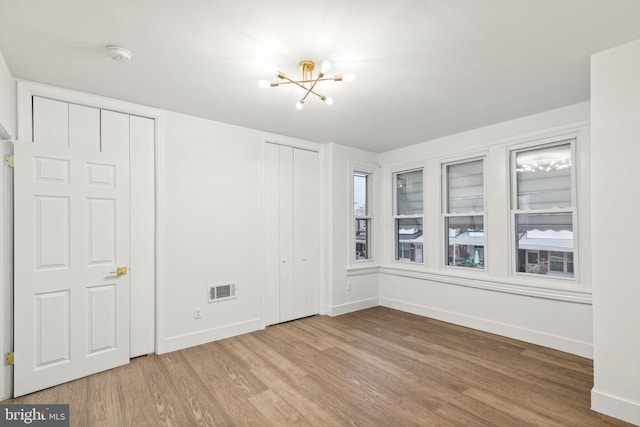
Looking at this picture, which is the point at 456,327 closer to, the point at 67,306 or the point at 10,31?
the point at 67,306

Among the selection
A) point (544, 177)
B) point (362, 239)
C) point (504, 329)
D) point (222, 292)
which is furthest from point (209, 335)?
point (544, 177)

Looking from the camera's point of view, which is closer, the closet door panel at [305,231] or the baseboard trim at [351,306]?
the closet door panel at [305,231]

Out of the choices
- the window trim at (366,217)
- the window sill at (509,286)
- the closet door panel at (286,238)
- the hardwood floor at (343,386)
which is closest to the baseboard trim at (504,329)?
the hardwood floor at (343,386)

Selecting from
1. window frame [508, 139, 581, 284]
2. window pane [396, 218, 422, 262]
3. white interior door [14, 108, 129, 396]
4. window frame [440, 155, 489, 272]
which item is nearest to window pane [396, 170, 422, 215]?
window pane [396, 218, 422, 262]

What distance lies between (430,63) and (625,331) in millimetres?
2437

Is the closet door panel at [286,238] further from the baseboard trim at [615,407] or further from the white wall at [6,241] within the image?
the baseboard trim at [615,407]

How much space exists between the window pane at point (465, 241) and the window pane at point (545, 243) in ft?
1.57

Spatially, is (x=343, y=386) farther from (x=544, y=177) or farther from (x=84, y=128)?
(x=84, y=128)

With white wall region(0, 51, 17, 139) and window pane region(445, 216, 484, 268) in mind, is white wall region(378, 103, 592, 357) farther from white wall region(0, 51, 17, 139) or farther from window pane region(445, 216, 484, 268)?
white wall region(0, 51, 17, 139)

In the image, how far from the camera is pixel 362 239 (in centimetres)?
532

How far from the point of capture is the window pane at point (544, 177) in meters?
3.54

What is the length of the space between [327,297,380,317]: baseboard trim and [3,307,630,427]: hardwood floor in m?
0.92

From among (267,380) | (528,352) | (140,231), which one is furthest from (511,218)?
(140,231)

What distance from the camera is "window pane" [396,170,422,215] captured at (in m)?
5.02
